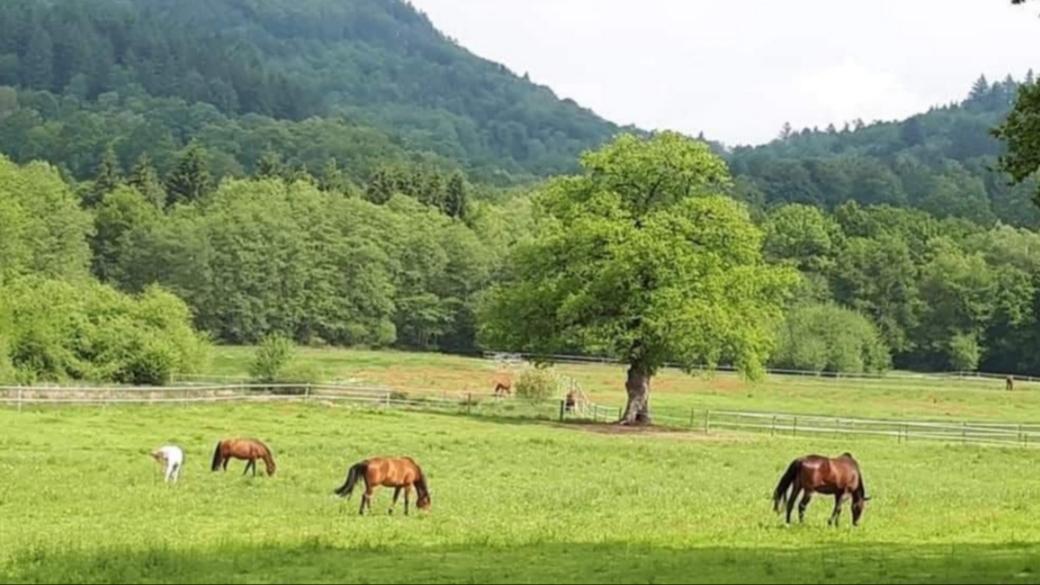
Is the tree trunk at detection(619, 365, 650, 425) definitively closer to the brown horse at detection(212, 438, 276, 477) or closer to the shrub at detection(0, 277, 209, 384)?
the shrub at detection(0, 277, 209, 384)

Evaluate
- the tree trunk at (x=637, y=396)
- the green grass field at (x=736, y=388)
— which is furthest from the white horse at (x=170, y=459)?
the green grass field at (x=736, y=388)

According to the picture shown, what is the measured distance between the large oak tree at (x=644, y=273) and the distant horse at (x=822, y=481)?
1078 inches

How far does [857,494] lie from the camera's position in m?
24.9

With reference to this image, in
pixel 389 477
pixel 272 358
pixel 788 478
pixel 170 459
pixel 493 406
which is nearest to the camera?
pixel 788 478

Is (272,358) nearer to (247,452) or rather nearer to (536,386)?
(536,386)

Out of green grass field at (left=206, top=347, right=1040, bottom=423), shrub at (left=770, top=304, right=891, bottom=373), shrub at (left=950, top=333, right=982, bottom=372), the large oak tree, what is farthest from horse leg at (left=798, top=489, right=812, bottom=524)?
shrub at (left=950, top=333, right=982, bottom=372)

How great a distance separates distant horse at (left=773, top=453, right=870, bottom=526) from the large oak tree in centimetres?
2739

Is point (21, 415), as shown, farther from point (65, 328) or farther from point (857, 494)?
point (857, 494)

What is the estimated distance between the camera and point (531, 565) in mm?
18484

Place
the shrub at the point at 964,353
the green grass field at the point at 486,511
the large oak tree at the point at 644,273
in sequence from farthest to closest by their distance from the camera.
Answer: the shrub at the point at 964,353
the large oak tree at the point at 644,273
the green grass field at the point at 486,511

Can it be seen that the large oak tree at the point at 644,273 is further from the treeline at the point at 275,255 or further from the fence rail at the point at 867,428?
the treeline at the point at 275,255

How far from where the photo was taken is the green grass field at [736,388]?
73.1 metres

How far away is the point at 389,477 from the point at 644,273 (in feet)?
96.1

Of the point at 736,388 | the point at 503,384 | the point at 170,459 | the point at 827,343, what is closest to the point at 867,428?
A: the point at 503,384
